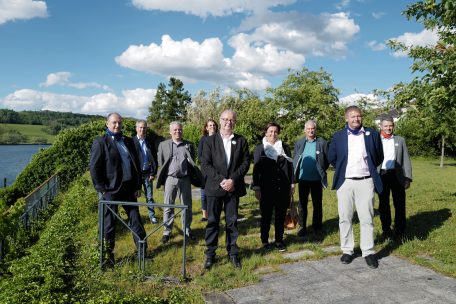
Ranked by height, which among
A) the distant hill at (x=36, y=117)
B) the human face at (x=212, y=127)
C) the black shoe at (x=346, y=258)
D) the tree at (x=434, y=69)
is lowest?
the black shoe at (x=346, y=258)

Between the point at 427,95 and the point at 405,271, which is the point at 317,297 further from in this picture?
the point at 427,95

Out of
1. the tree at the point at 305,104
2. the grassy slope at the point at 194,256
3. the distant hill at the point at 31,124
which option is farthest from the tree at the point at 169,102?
the grassy slope at the point at 194,256

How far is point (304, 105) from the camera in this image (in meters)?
21.9

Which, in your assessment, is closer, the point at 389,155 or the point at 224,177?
the point at 224,177

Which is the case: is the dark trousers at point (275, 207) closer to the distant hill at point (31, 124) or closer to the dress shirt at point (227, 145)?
the dress shirt at point (227, 145)

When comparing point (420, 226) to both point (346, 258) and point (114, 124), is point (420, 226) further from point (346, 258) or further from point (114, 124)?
point (114, 124)

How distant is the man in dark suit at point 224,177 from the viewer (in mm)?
4773

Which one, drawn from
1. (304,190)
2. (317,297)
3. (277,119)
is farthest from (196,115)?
(317,297)

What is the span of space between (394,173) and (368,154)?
1.43 m

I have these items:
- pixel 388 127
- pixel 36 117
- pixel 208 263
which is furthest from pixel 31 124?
pixel 388 127

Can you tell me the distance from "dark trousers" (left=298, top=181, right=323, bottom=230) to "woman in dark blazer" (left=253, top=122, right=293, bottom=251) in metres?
0.80

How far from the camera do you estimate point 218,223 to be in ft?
15.9

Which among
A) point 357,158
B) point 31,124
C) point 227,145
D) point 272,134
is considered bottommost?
point 357,158

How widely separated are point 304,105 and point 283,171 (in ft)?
56.0
